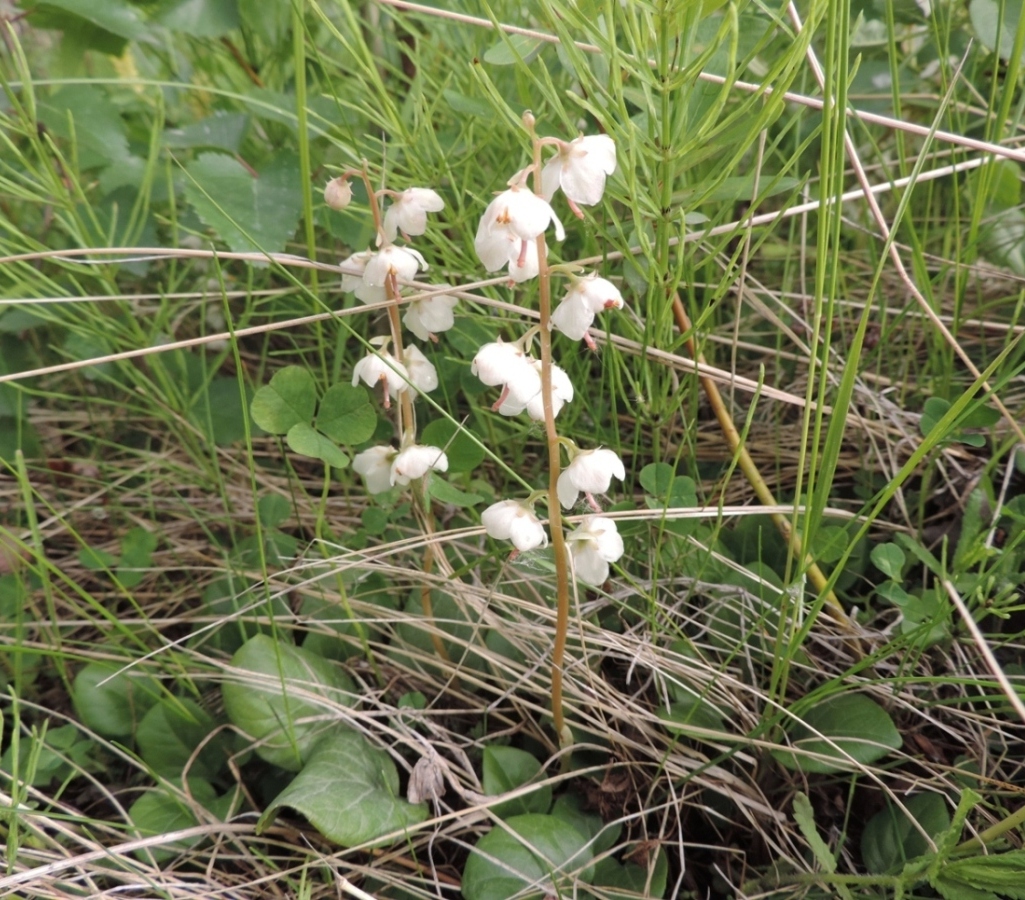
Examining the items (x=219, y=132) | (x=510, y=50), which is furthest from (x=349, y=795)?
(x=219, y=132)

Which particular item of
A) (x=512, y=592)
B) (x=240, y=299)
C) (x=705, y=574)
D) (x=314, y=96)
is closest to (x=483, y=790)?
(x=512, y=592)

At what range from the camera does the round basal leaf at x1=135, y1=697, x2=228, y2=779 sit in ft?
3.30

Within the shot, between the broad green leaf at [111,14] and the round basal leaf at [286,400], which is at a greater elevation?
the broad green leaf at [111,14]

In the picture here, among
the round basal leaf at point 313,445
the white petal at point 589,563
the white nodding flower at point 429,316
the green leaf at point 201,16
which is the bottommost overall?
the white petal at point 589,563

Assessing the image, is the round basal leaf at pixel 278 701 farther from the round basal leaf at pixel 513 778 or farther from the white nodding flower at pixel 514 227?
the white nodding flower at pixel 514 227

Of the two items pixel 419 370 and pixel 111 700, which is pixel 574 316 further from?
pixel 111 700

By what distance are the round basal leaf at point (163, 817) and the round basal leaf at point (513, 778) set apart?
0.31 metres

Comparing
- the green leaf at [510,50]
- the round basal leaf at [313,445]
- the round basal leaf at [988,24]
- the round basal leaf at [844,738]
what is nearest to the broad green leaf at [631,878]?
the round basal leaf at [844,738]

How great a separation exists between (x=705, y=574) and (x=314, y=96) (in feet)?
3.20

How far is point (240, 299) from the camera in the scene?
4.66 feet

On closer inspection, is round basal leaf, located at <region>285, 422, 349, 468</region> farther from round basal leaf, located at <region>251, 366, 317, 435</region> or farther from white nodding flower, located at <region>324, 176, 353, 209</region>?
white nodding flower, located at <region>324, 176, 353, 209</region>

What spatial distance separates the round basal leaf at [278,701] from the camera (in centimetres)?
92

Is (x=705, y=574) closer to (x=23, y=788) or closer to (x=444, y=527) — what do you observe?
(x=444, y=527)

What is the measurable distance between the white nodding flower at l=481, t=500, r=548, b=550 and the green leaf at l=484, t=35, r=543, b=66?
0.43 m
